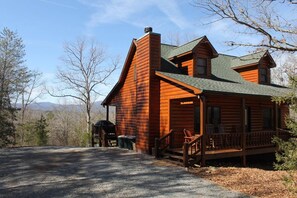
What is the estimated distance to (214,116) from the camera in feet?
53.4

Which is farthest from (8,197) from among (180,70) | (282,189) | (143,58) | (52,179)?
(180,70)

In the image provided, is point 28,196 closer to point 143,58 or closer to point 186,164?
point 186,164

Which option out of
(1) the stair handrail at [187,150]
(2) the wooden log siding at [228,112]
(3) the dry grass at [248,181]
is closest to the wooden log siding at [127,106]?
(2) the wooden log siding at [228,112]

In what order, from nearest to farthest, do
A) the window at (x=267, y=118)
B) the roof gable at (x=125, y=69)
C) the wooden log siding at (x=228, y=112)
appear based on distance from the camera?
1. the wooden log siding at (x=228, y=112)
2. the roof gable at (x=125, y=69)
3. the window at (x=267, y=118)

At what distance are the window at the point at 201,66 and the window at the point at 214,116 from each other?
2.16m

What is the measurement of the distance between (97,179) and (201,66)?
366 inches

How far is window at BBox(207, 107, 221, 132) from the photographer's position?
1606 cm

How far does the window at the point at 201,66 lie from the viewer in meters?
15.6

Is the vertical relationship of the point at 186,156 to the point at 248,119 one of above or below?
below

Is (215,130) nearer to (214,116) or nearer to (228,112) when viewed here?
(214,116)

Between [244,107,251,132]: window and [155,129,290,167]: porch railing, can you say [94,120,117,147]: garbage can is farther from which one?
[244,107,251,132]: window

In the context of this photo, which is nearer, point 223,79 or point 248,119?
point 223,79

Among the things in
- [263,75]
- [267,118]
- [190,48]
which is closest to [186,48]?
[190,48]

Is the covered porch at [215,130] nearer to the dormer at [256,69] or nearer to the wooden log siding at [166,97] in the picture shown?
the wooden log siding at [166,97]
